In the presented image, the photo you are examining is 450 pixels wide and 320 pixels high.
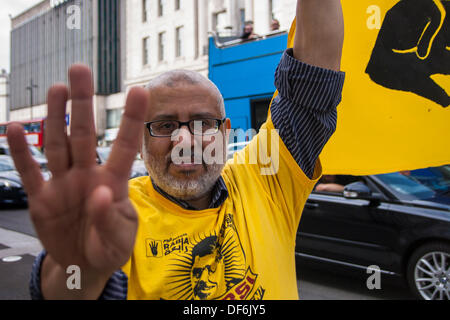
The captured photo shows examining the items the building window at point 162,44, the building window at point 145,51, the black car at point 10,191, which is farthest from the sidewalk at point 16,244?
the building window at point 145,51

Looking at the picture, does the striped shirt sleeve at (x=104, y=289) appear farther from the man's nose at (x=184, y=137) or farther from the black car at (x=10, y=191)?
the black car at (x=10, y=191)

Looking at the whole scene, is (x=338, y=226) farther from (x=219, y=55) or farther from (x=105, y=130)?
(x=105, y=130)

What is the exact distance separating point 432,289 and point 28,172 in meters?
4.03

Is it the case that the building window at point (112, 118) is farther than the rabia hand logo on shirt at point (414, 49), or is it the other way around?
the building window at point (112, 118)

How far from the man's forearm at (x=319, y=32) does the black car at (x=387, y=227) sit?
308 cm

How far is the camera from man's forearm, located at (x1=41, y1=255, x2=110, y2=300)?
36.0 inches

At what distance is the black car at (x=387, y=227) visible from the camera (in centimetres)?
378

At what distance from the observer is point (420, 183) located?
4.16m

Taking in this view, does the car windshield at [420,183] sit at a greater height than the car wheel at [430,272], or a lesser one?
greater

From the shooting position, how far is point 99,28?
35344 millimetres

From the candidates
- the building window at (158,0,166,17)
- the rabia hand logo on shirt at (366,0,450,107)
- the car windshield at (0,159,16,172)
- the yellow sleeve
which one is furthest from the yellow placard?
the building window at (158,0,166,17)

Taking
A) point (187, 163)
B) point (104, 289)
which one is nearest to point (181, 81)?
point (187, 163)
